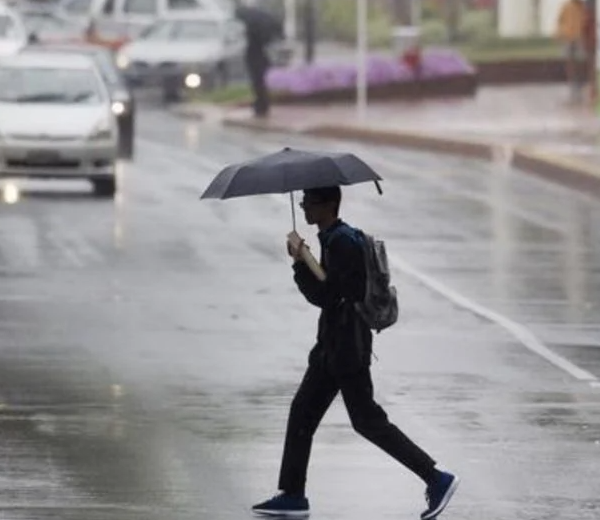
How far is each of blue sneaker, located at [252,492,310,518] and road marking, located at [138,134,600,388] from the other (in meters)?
4.03

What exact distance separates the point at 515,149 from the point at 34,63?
724 cm

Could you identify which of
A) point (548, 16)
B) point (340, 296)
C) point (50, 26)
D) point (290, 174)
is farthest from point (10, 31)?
point (340, 296)

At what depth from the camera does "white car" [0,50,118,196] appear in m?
27.2

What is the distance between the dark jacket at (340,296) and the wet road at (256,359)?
68cm

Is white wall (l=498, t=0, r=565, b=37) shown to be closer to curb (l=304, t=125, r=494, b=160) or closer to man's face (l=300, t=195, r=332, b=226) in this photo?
curb (l=304, t=125, r=494, b=160)

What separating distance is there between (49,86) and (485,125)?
1229cm

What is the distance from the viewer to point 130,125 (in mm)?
31547

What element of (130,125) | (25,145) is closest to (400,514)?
(25,145)

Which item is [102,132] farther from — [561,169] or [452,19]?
[452,19]

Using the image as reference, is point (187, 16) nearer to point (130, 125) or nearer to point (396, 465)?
point (130, 125)

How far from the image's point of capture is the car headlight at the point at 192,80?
50.3 m

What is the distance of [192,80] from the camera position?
5047 cm

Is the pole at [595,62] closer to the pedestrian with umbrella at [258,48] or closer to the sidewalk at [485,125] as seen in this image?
the sidewalk at [485,125]

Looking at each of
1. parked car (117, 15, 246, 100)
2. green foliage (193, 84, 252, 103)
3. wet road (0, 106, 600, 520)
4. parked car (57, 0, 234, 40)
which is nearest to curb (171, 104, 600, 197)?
wet road (0, 106, 600, 520)
